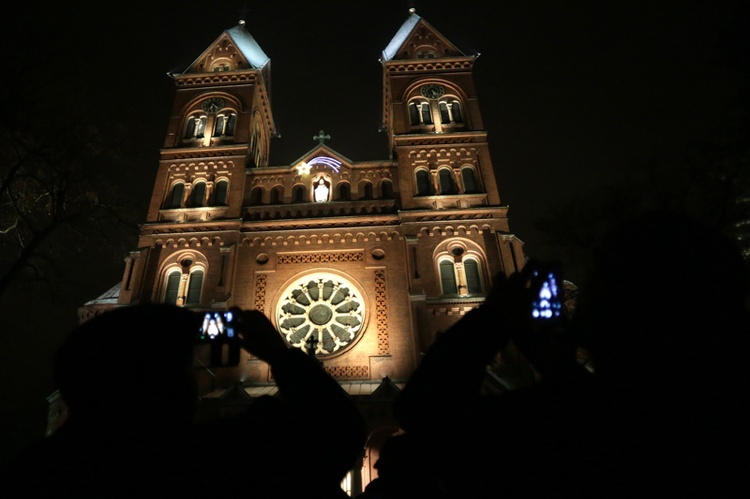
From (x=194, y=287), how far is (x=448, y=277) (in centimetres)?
987

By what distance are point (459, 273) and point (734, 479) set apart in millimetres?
15479

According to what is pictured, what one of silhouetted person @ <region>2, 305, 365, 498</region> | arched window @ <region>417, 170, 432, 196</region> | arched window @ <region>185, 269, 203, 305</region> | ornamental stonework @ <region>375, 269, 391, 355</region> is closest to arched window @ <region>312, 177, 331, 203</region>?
arched window @ <region>417, 170, 432, 196</region>

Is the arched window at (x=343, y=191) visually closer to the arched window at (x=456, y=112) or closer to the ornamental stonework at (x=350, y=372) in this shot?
the arched window at (x=456, y=112)

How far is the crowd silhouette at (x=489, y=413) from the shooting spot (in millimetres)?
1450

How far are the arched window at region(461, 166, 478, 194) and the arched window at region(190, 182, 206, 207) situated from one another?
38.1 ft

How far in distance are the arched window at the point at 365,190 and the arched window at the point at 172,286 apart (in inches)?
327

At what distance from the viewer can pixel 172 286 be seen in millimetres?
17062

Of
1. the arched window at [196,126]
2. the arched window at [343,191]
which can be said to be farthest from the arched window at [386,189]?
the arched window at [196,126]

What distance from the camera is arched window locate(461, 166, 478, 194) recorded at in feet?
62.8

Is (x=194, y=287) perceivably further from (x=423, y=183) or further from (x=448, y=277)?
(x=423, y=183)

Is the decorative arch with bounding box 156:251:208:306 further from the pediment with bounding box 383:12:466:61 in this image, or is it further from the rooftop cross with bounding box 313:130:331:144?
the pediment with bounding box 383:12:466:61

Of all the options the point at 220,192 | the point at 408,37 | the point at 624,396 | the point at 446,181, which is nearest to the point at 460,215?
the point at 446,181

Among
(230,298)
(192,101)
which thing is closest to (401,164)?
(230,298)

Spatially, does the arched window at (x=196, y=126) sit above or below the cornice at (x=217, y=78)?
below
